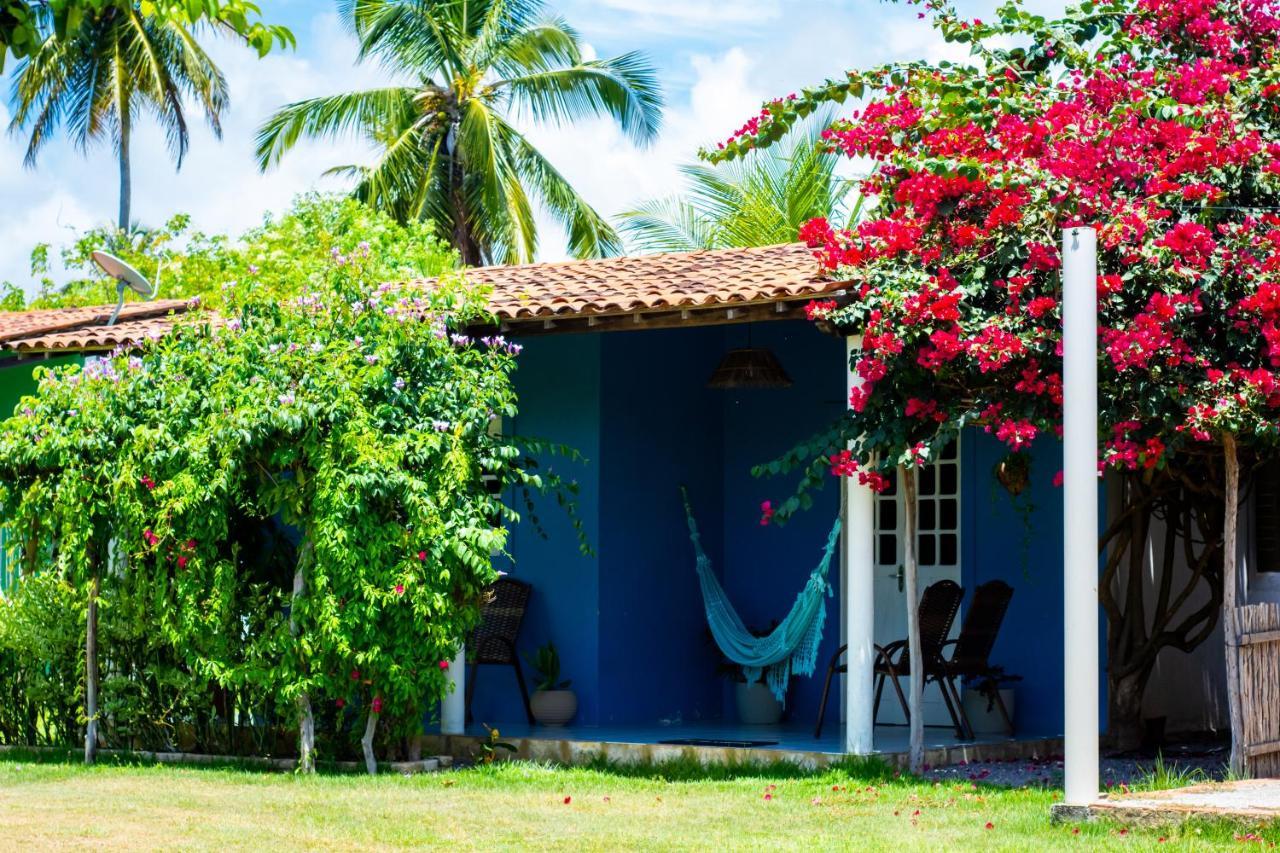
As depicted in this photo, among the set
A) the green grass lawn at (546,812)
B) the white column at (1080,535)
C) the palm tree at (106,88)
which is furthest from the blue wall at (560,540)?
the palm tree at (106,88)

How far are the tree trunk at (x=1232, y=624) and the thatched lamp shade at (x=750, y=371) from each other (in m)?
3.70

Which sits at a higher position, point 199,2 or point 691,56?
point 691,56

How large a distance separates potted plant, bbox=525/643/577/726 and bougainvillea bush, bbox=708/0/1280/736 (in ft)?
8.81

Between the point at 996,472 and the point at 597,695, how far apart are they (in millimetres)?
3027

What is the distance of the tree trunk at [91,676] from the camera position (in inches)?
Answer: 411

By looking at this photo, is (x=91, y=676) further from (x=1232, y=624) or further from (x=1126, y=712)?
(x=1232, y=624)

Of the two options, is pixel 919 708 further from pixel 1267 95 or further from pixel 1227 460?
pixel 1267 95

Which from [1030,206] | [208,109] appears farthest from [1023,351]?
[208,109]

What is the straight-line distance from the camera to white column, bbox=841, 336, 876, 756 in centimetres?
955

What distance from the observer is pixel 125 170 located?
100ft

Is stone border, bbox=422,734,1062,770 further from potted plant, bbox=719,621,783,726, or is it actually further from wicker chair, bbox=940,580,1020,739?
potted plant, bbox=719,621,783,726

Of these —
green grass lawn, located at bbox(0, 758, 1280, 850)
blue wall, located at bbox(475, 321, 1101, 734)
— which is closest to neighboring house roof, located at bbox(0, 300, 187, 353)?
blue wall, located at bbox(475, 321, 1101, 734)

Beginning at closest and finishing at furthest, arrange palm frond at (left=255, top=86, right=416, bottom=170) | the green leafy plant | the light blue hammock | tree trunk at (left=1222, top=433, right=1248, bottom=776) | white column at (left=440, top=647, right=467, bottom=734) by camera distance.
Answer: tree trunk at (left=1222, top=433, right=1248, bottom=776) < the light blue hammock < white column at (left=440, top=647, right=467, bottom=734) < the green leafy plant < palm frond at (left=255, top=86, right=416, bottom=170)

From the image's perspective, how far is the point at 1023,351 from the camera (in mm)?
8633
